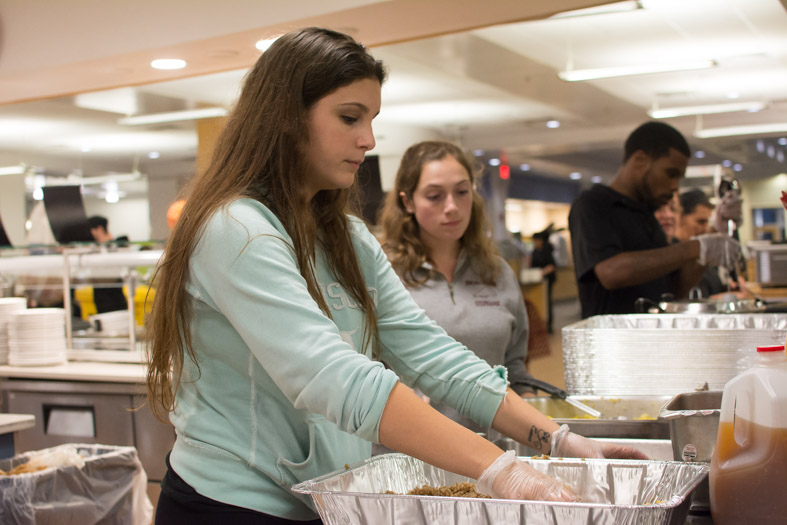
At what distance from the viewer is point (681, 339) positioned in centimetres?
175

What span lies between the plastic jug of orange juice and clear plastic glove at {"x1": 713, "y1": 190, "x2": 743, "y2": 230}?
2.50 meters

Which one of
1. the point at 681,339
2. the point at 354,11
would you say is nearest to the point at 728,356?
the point at 681,339

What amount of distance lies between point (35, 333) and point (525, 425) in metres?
2.75

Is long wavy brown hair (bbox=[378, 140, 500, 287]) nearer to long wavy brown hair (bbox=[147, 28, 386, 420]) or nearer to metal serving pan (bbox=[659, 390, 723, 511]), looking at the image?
long wavy brown hair (bbox=[147, 28, 386, 420])

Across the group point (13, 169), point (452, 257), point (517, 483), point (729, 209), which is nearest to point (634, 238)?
point (729, 209)

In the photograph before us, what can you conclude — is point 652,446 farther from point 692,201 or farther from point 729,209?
point 692,201

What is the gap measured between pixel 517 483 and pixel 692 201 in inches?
146

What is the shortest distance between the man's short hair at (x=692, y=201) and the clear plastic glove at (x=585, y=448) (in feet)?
11.0

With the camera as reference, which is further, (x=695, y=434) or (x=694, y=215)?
(x=694, y=215)

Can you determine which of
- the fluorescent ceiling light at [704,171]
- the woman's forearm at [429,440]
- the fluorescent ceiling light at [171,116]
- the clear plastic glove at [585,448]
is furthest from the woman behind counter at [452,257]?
the fluorescent ceiling light at [171,116]

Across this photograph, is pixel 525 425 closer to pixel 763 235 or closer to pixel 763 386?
pixel 763 386

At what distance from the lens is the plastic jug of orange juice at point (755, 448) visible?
2.60 ft

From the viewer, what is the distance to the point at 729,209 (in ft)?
10.3

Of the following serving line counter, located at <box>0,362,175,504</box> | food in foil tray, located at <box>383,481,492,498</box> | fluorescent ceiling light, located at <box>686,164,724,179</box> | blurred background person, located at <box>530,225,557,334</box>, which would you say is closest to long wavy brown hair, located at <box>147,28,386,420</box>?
food in foil tray, located at <box>383,481,492,498</box>
